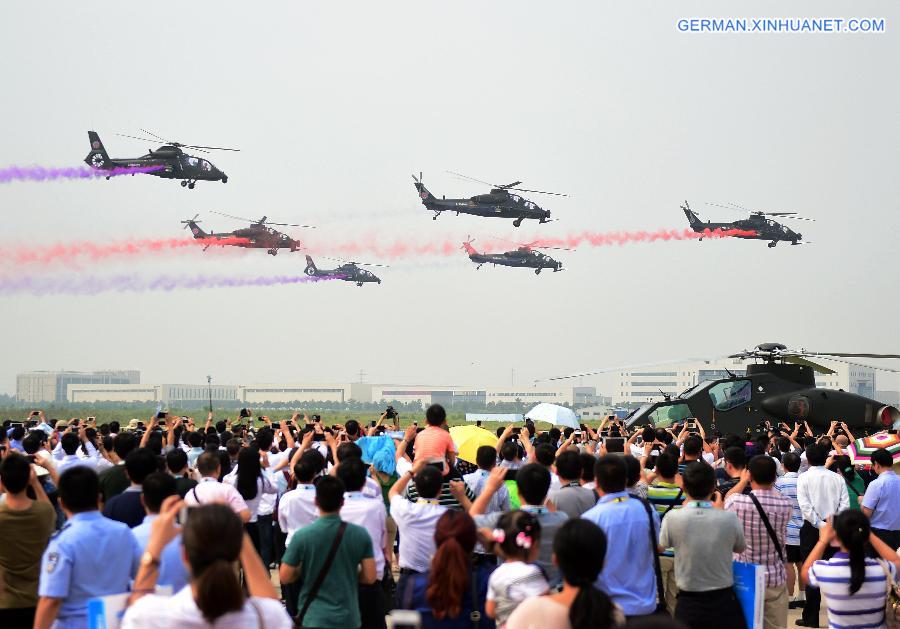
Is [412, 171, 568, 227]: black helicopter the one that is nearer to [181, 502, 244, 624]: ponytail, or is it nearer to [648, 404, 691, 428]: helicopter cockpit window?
[648, 404, 691, 428]: helicopter cockpit window

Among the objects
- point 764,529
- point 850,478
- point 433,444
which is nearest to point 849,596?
point 764,529

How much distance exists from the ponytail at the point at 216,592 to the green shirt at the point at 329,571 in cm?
191

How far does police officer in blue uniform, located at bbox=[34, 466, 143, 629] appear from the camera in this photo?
18.1 feet

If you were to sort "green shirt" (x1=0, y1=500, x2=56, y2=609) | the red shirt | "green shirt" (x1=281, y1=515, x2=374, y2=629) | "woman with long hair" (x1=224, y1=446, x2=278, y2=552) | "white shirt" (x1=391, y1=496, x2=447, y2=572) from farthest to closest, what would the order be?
"woman with long hair" (x1=224, y1=446, x2=278, y2=552)
the red shirt
"white shirt" (x1=391, y1=496, x2=447, y2=572)
"green shirt" (x1=0, y1=500, x2=56, y2=609)
"green shirt" (x1=281, y1=515, x2=374, y2=629)

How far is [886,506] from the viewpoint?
998 cm

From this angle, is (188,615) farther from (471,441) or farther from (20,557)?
(471,441)

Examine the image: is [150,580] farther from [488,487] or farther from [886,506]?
[886,506]

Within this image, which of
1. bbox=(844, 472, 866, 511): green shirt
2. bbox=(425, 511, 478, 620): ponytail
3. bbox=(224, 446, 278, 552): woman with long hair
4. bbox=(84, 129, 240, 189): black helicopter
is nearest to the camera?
bbox=(425, 511, 478, 620): ponytail

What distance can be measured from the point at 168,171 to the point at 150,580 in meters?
37.7

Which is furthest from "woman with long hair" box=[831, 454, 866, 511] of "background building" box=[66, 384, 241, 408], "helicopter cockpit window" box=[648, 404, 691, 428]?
"background building" box=[66, 384, 241, 408]

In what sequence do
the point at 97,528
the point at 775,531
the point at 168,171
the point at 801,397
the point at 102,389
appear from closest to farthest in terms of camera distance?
the point at 97,528, the point at 775,531, the point at 801,397, the point at 168,171, the point at 102,389

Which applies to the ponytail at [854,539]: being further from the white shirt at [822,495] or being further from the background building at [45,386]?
the background building at [45,386]

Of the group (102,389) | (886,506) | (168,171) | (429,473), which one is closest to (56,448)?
(429,473)

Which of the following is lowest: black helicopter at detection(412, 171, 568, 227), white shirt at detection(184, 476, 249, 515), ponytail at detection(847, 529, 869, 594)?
ponytail at detection(847, 529, 869, 594)
